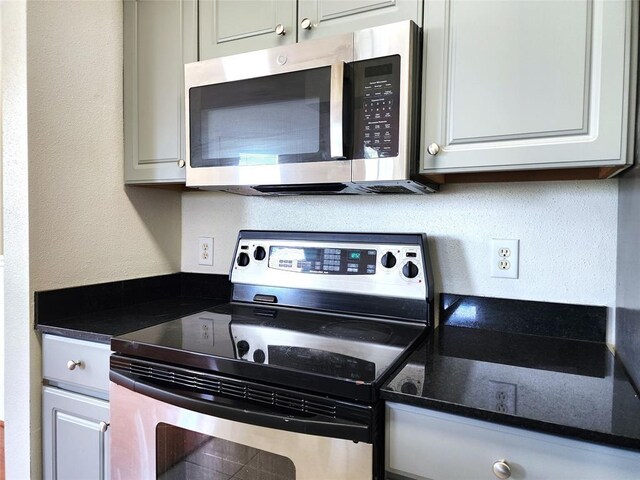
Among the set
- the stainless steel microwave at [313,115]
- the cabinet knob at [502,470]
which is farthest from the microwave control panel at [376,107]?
the cabinet knob at [502,470]

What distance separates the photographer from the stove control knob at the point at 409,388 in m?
0.81

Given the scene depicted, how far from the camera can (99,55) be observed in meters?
1.44

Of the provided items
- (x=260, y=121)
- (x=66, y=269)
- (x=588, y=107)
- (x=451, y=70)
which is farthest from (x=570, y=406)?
(x=66, y=269)

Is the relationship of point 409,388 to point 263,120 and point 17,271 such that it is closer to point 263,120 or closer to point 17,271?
point 263,120

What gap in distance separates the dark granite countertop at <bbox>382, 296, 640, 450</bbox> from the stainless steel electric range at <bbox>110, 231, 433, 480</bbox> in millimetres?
91

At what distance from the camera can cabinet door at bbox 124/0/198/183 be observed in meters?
1.41

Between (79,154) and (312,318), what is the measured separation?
0.94 meters

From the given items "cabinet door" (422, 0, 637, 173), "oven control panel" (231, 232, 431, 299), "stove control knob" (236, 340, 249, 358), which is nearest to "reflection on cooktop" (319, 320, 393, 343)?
"oven control panel" (231, 232, 431, 299)

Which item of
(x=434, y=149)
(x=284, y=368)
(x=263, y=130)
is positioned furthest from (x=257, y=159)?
(x=284, y=368)

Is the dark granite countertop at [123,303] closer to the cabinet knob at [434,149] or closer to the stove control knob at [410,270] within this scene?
the stove control knob at [410,270]

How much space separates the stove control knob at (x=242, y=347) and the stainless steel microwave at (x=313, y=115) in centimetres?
45

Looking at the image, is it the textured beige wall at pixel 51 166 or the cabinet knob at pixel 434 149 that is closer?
the cabinet knob at pixel 434 149

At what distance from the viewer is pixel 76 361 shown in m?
1.23

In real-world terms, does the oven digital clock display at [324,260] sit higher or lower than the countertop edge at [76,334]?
higher
